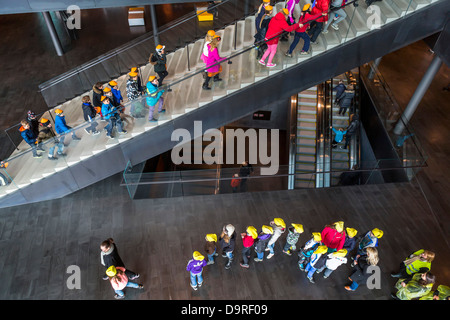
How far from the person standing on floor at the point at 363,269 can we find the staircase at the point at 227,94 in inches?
191

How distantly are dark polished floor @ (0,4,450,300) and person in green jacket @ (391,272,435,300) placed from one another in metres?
0.58

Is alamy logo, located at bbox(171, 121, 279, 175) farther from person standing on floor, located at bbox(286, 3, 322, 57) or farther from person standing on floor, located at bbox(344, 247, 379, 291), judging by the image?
person standing on floor, located at bbox(344, 247, 379, 291)

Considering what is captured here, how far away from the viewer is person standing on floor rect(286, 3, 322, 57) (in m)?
8.12

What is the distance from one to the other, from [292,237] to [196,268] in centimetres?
224

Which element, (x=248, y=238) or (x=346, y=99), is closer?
(x=248, y=238)

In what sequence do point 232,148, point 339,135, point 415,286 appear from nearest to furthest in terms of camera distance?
1. point 415,286
2. point 339,135
3. point 232,148

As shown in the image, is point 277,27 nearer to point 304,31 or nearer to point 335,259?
point 304,31

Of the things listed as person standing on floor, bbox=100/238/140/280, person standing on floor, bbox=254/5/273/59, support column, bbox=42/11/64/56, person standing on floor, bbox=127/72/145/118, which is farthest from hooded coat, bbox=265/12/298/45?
support column, bbox=42/11/64/56

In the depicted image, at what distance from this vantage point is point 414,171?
31.2 ft

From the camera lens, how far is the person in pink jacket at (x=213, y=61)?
790 centimetres

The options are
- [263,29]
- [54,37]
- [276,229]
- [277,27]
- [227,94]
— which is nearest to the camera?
[276,229]

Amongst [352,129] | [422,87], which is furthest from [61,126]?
[422,87]

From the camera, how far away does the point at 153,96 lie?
326 inches
